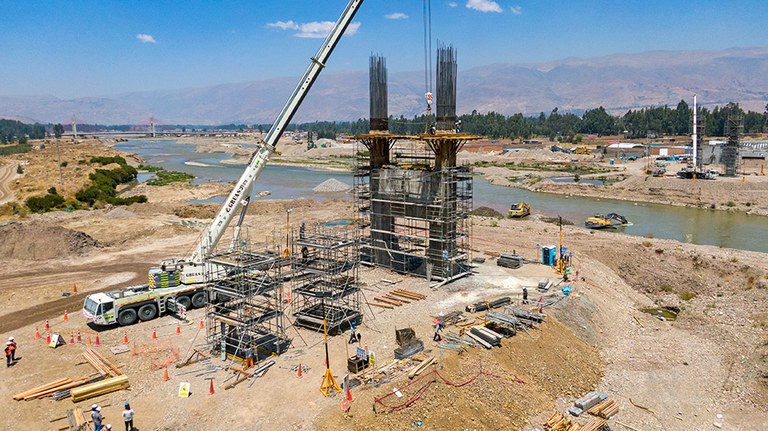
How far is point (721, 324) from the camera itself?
99.6ft

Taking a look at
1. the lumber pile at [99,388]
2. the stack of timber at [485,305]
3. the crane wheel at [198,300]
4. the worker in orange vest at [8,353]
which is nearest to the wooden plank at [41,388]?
the lumber pile at [99,388]

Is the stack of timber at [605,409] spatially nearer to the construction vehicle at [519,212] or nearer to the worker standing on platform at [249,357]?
the worker standing on platform at [249,357]

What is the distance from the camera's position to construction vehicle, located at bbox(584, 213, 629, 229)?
60.1 m

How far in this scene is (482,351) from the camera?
76.0 feet

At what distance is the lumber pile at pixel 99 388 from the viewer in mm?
20109

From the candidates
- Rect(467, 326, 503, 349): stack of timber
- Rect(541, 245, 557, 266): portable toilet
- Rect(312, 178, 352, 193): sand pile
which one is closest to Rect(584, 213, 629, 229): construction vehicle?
Rect(541, 245, 557, 266): portable toilet

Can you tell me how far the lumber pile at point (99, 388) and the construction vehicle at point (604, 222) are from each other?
169 feet

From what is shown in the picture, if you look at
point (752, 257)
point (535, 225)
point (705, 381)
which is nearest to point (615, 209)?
point (535, 225)

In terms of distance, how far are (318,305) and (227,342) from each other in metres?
4.95

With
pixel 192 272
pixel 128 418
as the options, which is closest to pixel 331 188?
pixel 192 272

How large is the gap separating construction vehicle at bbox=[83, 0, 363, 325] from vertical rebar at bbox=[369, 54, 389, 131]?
3.87 m

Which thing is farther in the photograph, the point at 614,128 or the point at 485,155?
the point at 614,128

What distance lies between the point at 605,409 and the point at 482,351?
202 inches

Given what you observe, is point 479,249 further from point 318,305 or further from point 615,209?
point 615,209
